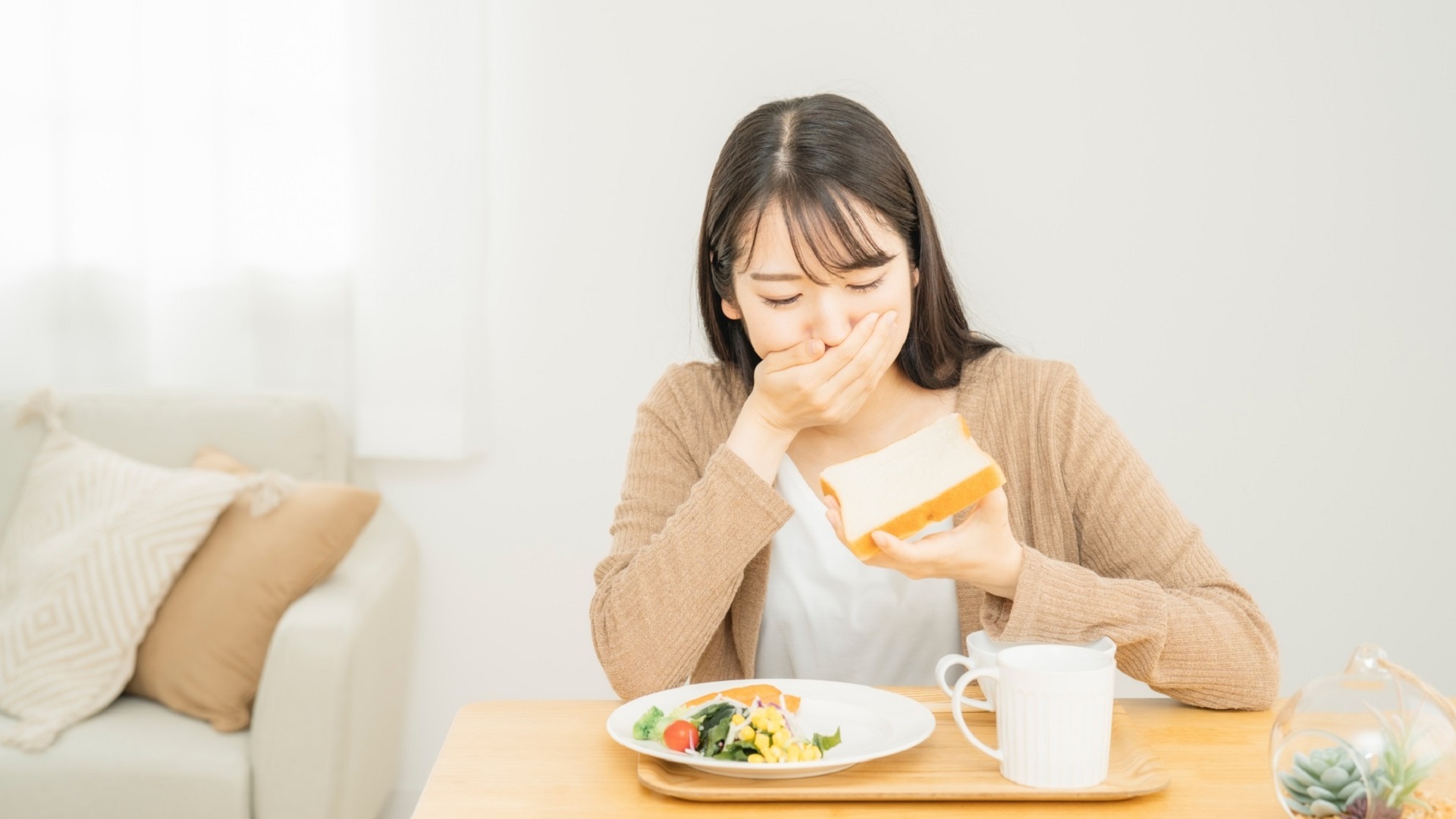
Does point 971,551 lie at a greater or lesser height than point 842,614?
greater

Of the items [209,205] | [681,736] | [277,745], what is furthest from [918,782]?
[209,205]

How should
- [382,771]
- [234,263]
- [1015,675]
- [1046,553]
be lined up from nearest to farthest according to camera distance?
1. [1015,675]
2. [1046,553]
3. [382,771]
4. [234,263]

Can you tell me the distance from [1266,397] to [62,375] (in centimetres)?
239

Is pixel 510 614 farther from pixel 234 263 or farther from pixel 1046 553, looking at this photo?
pixel 1046 553

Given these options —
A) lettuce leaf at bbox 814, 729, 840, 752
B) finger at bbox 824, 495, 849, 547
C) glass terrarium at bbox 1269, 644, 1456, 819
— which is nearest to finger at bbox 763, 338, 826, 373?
finger at bbox 824, 495, 849, 547

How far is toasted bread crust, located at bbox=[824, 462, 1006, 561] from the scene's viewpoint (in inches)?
43.4

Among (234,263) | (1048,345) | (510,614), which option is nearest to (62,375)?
(234,263)

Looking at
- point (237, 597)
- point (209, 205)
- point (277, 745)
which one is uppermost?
point (209, 205)

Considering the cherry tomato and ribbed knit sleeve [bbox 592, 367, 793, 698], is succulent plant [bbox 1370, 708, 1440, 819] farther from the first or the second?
ribbed knit sleeve [bbox 592, 367, 793, 698]

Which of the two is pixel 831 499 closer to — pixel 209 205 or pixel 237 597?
pixel 237 597

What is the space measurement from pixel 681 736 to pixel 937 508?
12.7 inches

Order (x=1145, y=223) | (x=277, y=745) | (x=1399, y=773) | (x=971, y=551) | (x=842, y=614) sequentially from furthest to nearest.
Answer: (x=1145, y=223), (x=277, y=745), (x=842, y=614), (x=971, y=551), (x=1399, y=773)

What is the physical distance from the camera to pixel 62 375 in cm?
255

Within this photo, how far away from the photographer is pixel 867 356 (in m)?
1.36
